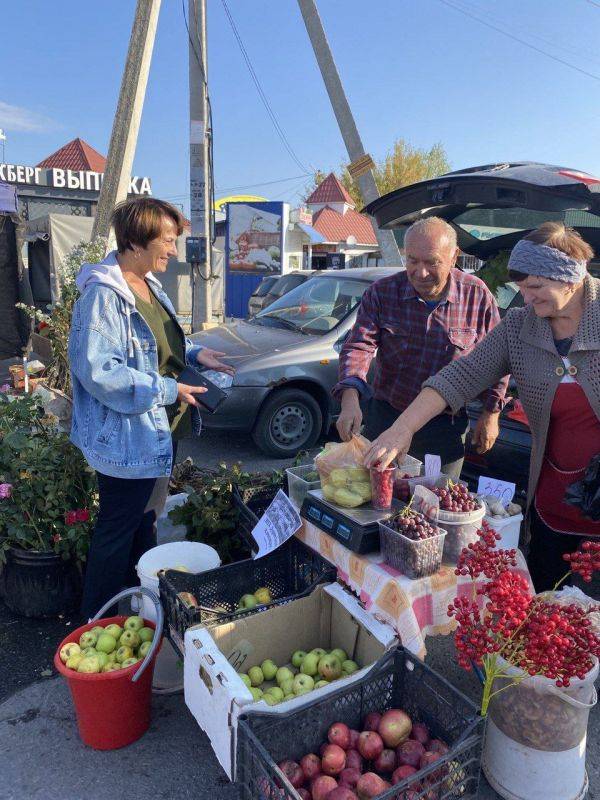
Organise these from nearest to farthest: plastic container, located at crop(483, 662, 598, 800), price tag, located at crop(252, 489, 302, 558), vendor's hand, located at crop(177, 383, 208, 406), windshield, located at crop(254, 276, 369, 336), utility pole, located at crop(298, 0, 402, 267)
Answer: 1. plastic container, located at crop(483, 662, 598, 800)
2. price tag, located at crop(252, 489, 302, 558)
3. vendor's hand, located at crop(177, 383, 208, 406)
4. windshield, located at crop(254, 276, 369, 336)
5. utility pole, located at crop(298, 0, 402, 267)

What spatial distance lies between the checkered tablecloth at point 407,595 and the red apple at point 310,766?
18.3 inches

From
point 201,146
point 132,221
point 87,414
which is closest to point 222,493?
point 87,414

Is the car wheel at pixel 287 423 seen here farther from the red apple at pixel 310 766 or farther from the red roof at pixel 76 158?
the red roof at pixel 76 158

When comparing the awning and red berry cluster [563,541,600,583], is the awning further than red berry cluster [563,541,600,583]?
Yes

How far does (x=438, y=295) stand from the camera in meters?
2.96

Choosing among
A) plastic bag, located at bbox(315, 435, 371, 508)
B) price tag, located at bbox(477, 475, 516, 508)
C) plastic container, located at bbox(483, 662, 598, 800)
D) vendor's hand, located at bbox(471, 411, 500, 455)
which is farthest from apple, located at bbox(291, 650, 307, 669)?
vendor's hand, located at bbox(471, 411, 500, 455)

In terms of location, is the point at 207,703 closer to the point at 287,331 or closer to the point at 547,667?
the point at 547,667

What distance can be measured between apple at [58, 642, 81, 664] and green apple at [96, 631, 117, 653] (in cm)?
8

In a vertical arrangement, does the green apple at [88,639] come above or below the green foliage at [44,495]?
below

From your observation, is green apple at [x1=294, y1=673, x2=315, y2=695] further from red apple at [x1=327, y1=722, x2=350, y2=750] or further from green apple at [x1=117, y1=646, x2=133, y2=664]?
green apple at [x1=117, y1=646, x2=133, y2=664]

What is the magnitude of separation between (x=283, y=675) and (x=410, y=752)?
0.56m

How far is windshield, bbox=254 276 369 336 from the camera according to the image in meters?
6.14

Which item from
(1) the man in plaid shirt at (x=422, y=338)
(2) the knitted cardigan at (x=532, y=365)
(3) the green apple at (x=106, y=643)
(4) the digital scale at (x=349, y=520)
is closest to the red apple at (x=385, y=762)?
(4) the digital scale at (x=349, y=520)

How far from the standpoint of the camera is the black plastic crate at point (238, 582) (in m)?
2.24
